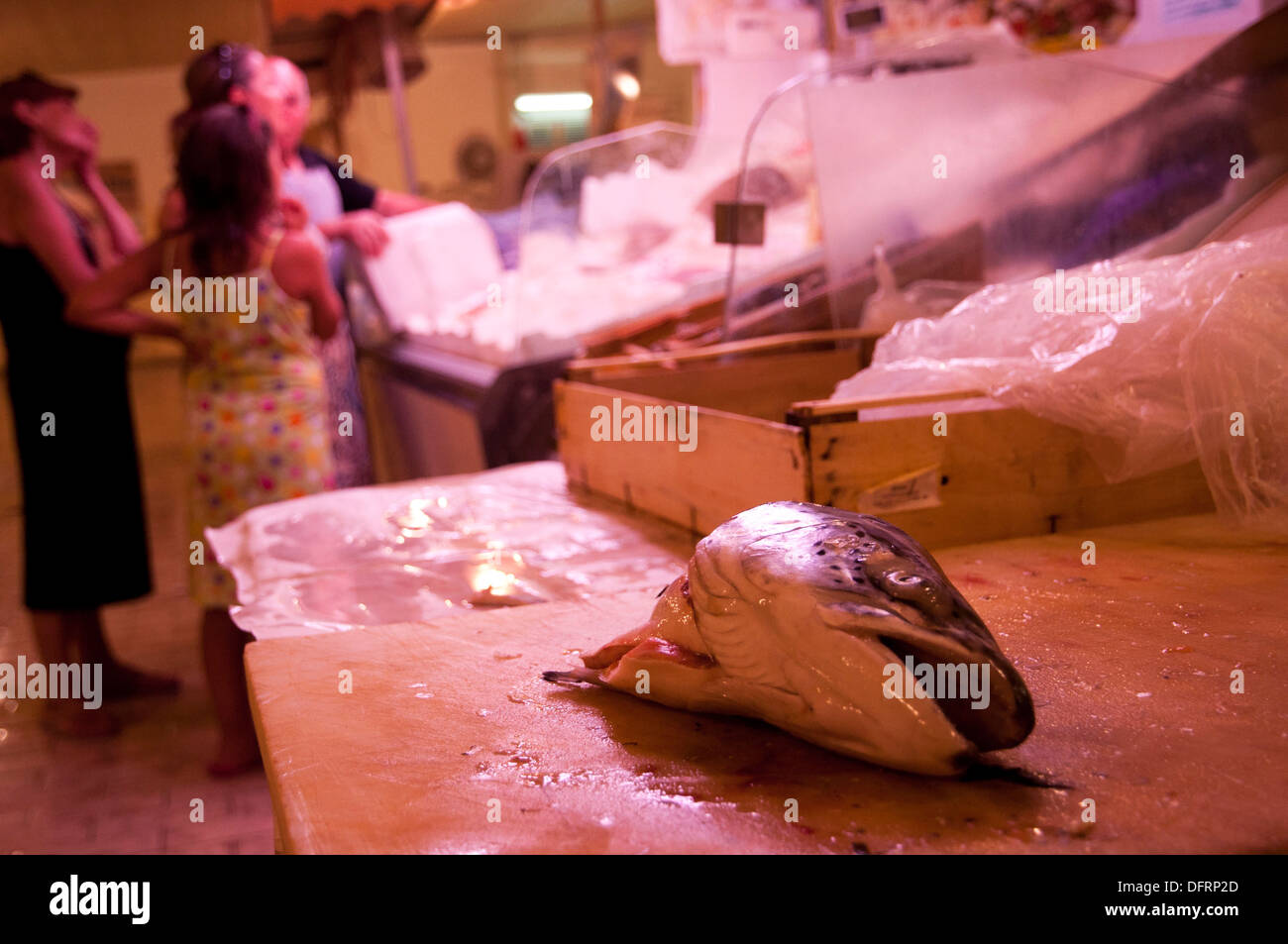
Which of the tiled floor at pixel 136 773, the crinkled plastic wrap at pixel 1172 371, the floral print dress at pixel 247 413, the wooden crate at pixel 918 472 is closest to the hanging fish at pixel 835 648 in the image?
the wooden crate at pixel 918 472

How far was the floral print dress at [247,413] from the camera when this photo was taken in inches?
112

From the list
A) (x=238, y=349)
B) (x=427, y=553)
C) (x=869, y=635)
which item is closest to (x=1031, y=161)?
(x=427, y=553)

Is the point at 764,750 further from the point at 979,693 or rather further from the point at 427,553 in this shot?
the point at 427,553

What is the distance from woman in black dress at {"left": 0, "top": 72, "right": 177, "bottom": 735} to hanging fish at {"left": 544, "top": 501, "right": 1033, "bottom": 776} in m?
2.55

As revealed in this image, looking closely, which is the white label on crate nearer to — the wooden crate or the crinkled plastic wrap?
the wooden crate

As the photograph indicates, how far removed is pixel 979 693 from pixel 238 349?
2518 millimetres

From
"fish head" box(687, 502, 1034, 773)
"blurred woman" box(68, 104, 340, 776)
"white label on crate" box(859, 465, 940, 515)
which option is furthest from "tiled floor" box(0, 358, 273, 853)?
"fish head" box(687, 502, 1034, 773)

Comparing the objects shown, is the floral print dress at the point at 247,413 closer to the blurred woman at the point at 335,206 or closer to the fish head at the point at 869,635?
the blurred woman at the point at 335,206

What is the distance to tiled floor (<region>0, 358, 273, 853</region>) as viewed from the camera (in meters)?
2.65

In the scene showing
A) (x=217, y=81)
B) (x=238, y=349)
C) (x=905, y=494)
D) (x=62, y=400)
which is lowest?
(x=905, y=494)

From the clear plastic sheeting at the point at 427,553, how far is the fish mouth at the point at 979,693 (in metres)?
0.72

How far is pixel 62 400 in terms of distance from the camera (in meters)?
3.32
